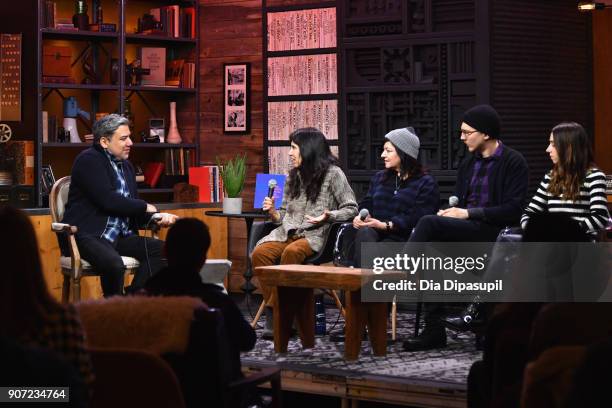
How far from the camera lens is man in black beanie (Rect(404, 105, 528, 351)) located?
607 cm

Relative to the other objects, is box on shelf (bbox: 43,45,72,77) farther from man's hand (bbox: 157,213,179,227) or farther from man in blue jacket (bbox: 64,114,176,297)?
man's hand (bbox: 157,213,179,227)

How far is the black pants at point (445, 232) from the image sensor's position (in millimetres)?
6055

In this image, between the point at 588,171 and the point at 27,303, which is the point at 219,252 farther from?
the point at 27,303

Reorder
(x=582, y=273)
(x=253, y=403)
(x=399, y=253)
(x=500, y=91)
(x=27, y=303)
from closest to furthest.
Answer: (x=27, y=303) → (x=253, y=403) → (x=582, y=273) → (x=399, y=253) → (x=500, y=91)

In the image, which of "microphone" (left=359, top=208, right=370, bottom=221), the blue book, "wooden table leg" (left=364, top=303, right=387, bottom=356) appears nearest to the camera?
"wooden table leg" (left=364, top=303, right=387, bottom=356)

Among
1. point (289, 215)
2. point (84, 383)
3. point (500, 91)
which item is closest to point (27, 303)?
point (84, 383)

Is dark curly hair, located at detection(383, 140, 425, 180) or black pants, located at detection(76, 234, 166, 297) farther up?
dark curly hair, located at detection(383, 140, 425, 180)

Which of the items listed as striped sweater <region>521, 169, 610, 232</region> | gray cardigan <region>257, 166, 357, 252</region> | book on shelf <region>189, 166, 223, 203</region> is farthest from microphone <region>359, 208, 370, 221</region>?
book on shelf <region>189, 166, 223, 203</region>

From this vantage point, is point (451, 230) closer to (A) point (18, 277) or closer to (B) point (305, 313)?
(B) point (305, 313)

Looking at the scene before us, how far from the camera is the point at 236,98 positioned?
8.90 m

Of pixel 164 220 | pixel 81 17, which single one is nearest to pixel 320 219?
pixel 164 220

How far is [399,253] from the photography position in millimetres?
6191

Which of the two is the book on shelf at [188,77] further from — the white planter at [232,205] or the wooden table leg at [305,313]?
the wooden table leg at [305,313]

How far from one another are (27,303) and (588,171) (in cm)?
433
